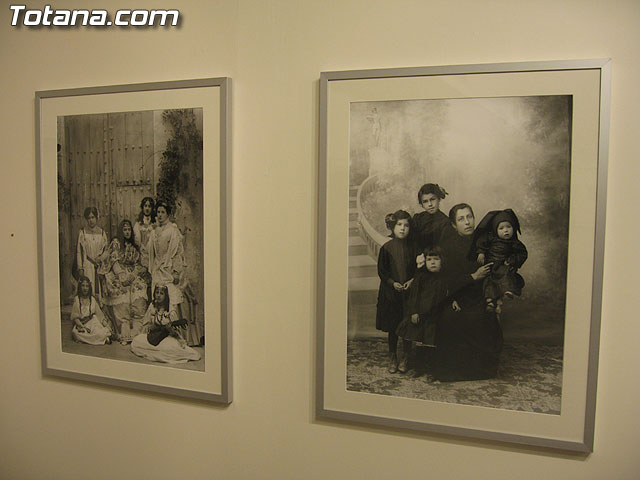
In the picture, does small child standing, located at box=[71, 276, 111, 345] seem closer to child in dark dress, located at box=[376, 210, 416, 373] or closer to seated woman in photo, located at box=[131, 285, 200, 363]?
seated woman in photo, located at box=[131, 285, 200, 363]

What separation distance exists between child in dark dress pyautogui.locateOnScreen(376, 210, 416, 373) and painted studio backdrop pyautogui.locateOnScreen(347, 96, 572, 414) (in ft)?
0.06

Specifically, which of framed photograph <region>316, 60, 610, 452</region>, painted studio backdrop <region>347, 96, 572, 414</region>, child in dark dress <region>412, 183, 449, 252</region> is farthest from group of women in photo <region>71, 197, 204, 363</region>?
child in dark dress <region>412, 183, 449, 252</region>

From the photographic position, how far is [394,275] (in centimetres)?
101

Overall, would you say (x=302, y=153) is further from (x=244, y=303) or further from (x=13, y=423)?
(x=13, y=423)

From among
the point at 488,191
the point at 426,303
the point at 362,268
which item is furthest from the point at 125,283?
the point at 488,191

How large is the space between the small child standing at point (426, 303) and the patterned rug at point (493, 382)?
57 mm

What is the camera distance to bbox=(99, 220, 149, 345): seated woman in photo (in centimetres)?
120

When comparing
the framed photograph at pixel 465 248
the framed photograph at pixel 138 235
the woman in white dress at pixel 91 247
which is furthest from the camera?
the woman in white dress at pixel 91 247

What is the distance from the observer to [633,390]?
3.05ft

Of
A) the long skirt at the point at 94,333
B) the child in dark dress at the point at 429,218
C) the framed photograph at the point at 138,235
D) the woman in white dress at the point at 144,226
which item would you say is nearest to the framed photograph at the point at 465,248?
the child in dark dress at the point at 429,218

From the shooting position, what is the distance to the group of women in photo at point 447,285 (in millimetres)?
948

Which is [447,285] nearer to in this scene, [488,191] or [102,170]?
[488,191]

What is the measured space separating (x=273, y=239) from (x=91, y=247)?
0.58 meters

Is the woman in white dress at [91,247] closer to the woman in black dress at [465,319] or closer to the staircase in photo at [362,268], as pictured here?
the staircase in photo at [362,268]
